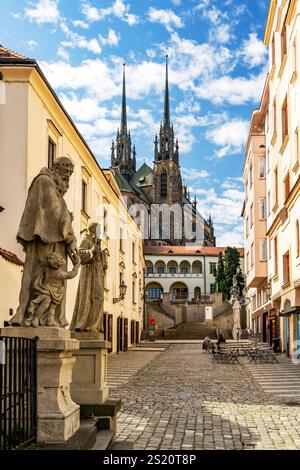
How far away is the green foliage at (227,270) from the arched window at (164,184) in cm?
3359

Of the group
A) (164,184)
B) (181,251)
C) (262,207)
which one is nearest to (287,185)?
(262,207)

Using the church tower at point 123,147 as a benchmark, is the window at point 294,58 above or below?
below

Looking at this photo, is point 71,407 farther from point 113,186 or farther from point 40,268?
point 113,186

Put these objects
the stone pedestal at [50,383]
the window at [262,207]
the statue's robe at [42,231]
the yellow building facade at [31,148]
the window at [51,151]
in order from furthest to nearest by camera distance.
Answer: the window at [262,207] < the window at [51,151] < the yellow building facade at [31,148] < the statue's robe at [42,231] < the stone pedestal at [50,383]

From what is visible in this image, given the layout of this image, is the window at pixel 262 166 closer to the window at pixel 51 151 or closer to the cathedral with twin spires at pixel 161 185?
the window at pixel 51 151

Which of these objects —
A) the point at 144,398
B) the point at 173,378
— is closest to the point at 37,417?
the point at 144,398

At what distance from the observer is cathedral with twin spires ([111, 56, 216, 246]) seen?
113 metres

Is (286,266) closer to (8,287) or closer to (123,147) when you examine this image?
(8,287)

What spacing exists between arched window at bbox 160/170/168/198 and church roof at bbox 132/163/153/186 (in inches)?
211

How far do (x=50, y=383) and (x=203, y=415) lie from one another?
5.77 meters

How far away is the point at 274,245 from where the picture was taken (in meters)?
29.9

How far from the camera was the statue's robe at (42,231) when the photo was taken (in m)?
5.73

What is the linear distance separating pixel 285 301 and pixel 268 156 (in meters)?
9.77

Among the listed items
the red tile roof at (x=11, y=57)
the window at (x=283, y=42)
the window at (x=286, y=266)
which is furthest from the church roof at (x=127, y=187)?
the red tile roof at (x=11, y=57)
